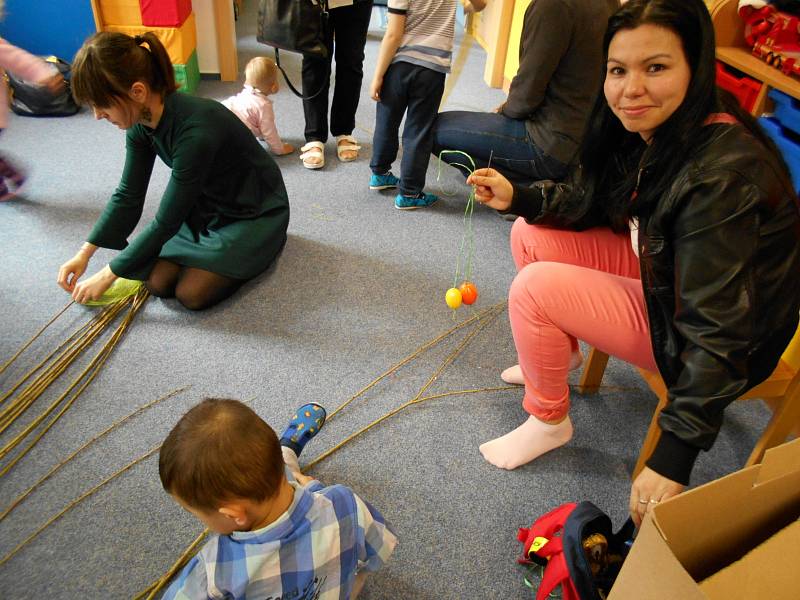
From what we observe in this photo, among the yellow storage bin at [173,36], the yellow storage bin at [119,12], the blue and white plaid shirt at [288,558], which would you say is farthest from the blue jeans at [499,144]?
the yellow storage bin at [119,12]

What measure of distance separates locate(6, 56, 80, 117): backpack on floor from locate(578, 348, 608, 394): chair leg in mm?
2612

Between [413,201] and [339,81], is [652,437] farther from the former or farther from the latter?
[339,81]

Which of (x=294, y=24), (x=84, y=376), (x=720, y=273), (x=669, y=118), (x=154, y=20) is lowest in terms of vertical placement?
(x=84, y=376)

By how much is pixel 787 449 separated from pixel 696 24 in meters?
0.65

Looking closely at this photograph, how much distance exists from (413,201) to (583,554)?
166 cm

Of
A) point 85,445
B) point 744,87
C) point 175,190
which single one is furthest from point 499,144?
point 85,445

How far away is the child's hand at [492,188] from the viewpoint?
141 cm

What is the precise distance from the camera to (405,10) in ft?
6.91

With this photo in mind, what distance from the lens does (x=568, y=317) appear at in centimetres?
128

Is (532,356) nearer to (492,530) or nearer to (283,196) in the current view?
(492,530)

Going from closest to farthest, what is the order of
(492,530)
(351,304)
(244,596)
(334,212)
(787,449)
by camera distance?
(787,449), (244,596), (492,530), (351,304), (334,212)

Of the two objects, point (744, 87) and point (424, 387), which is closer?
point (424, 387)

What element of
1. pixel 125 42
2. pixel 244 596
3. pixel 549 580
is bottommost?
pixel 549 580

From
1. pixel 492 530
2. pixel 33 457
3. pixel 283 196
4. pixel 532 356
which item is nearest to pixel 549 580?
pixel 492 530
